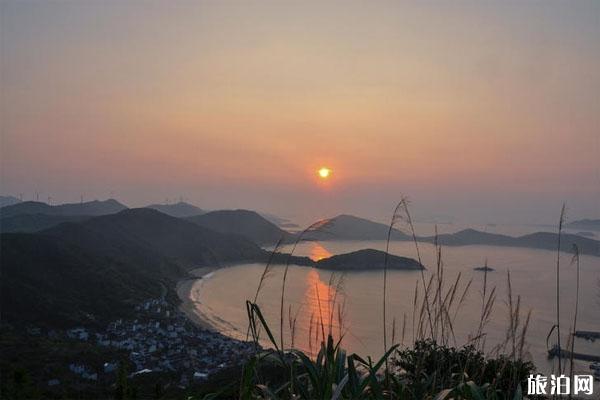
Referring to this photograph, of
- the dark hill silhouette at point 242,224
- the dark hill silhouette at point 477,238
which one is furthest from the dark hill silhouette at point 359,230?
the dark hill silhouette at point 242,224

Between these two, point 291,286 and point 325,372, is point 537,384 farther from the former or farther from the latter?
point 291,286

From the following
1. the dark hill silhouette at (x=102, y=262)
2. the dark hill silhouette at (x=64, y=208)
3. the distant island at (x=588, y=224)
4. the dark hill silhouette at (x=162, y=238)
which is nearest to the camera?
the dark hill silhouette at (x=102, y=262)

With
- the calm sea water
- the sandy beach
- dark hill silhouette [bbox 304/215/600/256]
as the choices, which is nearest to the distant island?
dark hill silhouette [bbox 304/215/600/256]

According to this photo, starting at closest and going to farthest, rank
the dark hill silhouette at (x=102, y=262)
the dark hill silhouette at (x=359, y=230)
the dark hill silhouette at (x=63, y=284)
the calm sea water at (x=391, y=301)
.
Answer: the calm sea water at (x=391, y=301), the dark hill silhouette at (x=63, y=284), the dark hill silhouette at (x=102, y=262), the dark hill silhouette at (x=359, y=230)

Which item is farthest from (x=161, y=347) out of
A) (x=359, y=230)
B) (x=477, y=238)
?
(x=359, y=230)

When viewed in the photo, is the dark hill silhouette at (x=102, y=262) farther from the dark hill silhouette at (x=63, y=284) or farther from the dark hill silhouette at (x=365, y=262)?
the dark hill silhouette at (x=365, y=262)

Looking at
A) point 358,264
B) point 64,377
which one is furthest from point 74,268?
point 358,264

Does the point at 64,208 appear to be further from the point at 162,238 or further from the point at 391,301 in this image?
the point at 391,301
